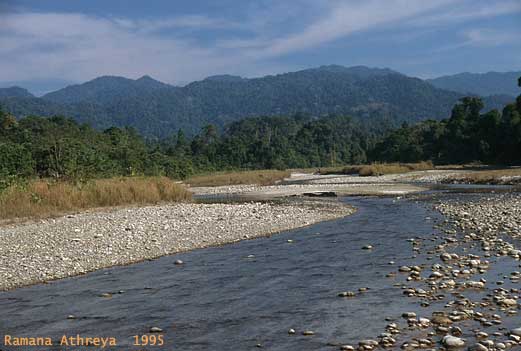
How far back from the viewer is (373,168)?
7038 centimetres

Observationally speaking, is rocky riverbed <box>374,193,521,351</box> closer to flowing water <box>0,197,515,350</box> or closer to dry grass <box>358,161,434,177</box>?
flowing water <box>0,197,515,350</box>

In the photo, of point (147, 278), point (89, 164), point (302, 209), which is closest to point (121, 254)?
point (147, 278)

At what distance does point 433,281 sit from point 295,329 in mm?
4023

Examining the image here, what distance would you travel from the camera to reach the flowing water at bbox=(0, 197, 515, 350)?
8.52 meters

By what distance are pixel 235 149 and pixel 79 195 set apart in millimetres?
87554

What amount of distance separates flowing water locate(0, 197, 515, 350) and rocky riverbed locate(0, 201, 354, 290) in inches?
37.6

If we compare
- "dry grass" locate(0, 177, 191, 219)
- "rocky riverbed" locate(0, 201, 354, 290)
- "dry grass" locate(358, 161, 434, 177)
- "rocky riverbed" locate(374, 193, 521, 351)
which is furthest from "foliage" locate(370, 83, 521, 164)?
"rocky riverbed" locate(374, 193, 521, 351)

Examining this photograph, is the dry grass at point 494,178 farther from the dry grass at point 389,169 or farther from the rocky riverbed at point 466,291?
the rocky riverbed at point 466,291

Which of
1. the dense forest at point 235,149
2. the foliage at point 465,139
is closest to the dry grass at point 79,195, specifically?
the dense forest at point 235,149

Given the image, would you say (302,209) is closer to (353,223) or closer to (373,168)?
(353,223)

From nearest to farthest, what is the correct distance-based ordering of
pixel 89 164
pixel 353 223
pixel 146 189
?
pixel 353 223
pixel 146 189
pixel 89 164

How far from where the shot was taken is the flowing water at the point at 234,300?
335 inches

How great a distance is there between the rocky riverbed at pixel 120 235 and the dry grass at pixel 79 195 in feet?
6.76

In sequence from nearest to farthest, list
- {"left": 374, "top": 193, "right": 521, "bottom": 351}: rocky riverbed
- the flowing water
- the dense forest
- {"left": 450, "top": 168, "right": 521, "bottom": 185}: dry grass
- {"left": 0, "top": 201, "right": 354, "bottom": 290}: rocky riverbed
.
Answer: {"left": 374, "top": 193, "right": 521, "bottom": 351}: rocky riverbed, the flowing water, {"left": 0, "top": 201, "right": 354, "bottom": 290}: rocky riverbed, the dense forest, {"left": 450, "top": 168, "right": 521, "bottom": 185}: dry grass
